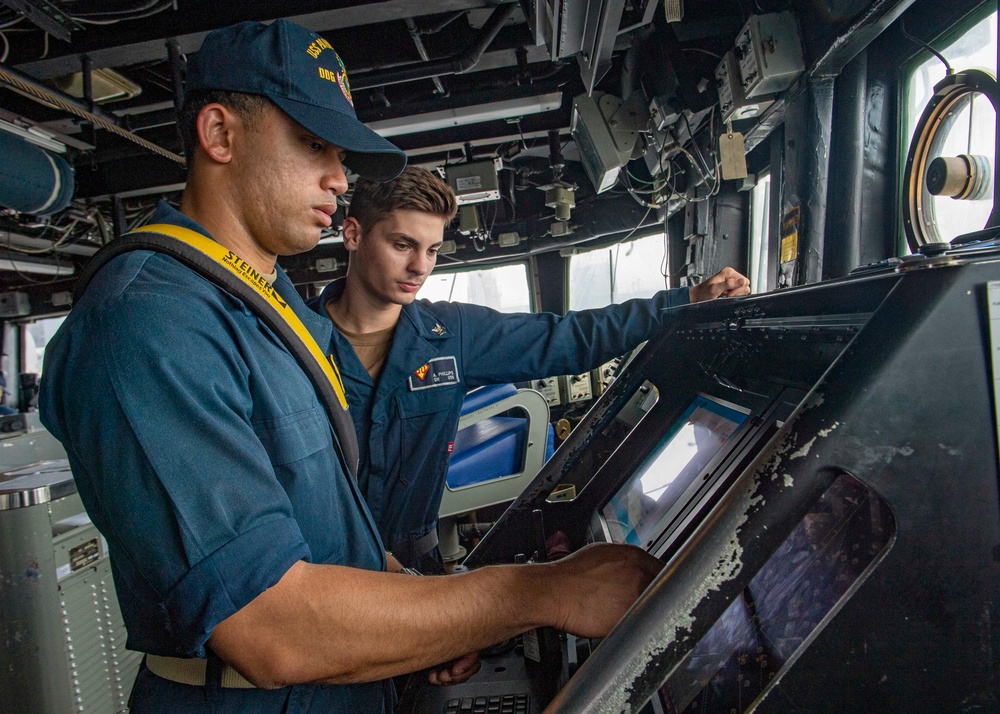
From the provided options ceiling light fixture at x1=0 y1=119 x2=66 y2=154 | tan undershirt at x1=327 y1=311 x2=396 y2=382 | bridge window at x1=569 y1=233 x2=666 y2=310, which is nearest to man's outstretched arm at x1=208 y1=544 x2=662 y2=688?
tan undershirt at x1=327 y1=311 x2=396 y2=382

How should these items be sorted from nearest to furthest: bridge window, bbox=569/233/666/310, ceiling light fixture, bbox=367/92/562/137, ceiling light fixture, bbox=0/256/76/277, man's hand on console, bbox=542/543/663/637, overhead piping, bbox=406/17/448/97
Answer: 1. man's hand on console, bbox=542/543/663/637
2. overhead piping, bbox=406/17/448/97
3. ceiling light fixture, bbox=367/92/562/137
4. bridge window, bbox=569/233/666/310
5. ceiling light fixture, bbox=0/256/76/277

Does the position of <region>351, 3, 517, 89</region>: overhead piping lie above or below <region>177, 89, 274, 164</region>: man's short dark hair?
above

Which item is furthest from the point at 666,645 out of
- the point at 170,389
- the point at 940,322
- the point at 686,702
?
the point at 170,389

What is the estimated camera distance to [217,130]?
3.19ft

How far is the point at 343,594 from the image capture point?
0.74 metres

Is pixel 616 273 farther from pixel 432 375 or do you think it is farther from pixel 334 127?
pixel 334 127

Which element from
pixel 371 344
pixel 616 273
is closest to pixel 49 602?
pixel 371 344

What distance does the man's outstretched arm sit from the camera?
2.34 feet

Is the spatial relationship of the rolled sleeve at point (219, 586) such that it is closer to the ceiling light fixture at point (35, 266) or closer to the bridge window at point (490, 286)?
the bridge window at point (490, 286)

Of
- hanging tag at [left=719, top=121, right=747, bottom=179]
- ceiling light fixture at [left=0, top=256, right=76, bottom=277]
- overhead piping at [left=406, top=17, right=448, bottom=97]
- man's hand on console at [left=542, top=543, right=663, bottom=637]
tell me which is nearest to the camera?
man's hand on console at [left=542, top=543, right=663, bottom=637]

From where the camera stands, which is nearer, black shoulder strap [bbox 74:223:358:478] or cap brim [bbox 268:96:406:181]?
black shoulder strap [bbox 74:223:358:478]

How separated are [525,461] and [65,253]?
5.66 meters

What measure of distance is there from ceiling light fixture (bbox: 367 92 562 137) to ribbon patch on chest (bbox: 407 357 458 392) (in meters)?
1.50

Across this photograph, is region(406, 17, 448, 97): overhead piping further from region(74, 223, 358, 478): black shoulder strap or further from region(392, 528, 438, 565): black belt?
region(392, 528, 438, 565): black belt
